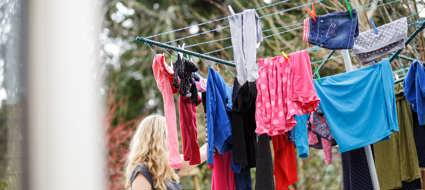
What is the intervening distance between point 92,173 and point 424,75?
3.03 m

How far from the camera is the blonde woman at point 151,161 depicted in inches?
140

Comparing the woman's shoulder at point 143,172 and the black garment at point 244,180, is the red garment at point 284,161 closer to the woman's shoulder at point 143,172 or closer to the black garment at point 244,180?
the black garment at point 244,180

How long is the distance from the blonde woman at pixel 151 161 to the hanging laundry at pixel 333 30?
1.04m

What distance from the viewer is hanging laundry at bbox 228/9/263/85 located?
119 inches

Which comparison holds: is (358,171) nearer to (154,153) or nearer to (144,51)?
(154,153)

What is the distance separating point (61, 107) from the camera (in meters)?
0.44

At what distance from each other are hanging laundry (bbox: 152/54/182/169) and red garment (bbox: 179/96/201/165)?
0.05 metres

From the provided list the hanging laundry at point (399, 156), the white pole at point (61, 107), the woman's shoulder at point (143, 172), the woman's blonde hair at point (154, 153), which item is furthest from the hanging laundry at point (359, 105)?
the white pole at point (61, 107)

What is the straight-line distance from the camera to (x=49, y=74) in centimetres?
44

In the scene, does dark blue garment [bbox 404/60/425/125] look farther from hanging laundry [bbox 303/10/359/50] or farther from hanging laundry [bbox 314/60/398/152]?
hanging laundry [bbox 303/10/359/50]

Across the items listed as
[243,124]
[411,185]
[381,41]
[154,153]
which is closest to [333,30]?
[381,41]

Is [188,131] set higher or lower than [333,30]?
lower

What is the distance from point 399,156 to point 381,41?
675 mm

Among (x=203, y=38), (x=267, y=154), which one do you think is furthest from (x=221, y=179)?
(x=203, y=38)
